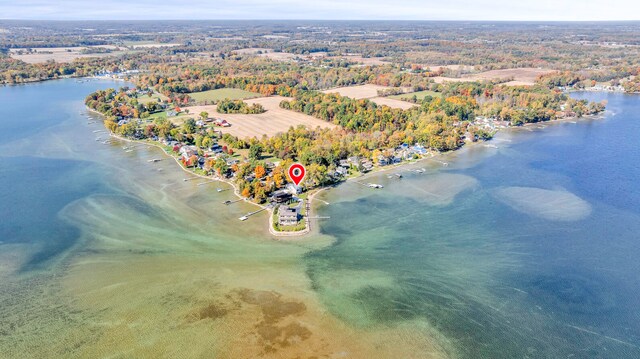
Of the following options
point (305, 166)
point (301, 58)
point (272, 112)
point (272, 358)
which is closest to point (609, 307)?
point (272, 358)

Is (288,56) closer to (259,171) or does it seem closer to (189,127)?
(189,127)

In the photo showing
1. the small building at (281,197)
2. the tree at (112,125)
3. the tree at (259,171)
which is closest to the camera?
the small building at (281,197)

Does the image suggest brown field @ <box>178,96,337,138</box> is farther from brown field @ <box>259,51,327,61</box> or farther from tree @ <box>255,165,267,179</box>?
brown field @ <box>259,51,327,61</box>

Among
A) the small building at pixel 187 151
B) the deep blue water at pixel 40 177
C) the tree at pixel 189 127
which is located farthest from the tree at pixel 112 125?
the small building at pixel 187 151

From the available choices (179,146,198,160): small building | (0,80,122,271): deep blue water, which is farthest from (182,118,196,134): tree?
(0,80,122,271): deep blue water

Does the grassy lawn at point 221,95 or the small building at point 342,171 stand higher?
the grassy lawn at point 221,95

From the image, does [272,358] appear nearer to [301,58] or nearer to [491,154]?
[491,154]

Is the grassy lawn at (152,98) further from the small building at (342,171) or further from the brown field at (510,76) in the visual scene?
the brown field at (510,76)

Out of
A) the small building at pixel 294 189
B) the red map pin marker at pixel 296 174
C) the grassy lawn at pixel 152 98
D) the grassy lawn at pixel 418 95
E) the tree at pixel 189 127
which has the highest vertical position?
the grassy lawn at pixel 418 95
